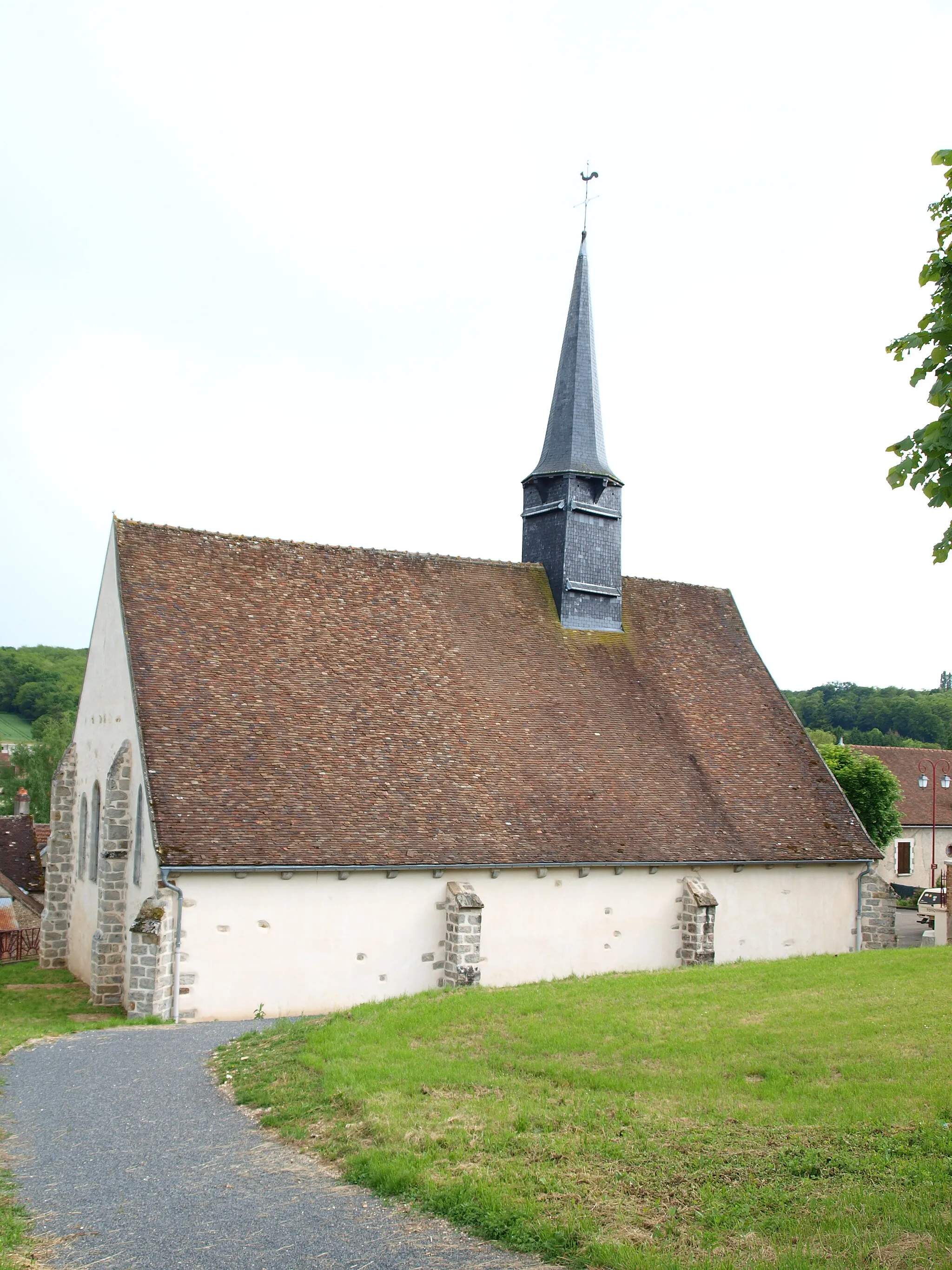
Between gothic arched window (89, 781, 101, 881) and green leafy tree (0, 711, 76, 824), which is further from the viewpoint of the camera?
green leafy tree (0, 711, 76, 824)

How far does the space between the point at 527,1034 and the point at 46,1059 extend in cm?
520

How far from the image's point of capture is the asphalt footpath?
5.84 metres

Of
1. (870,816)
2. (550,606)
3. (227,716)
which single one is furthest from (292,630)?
(870,816)

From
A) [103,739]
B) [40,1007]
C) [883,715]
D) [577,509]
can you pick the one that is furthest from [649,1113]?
[883,715]

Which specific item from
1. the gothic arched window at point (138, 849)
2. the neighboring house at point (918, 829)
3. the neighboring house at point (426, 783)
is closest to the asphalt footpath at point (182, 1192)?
the neighboring house at point (426, 783)

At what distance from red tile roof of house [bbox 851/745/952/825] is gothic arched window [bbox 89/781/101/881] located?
3207 cm

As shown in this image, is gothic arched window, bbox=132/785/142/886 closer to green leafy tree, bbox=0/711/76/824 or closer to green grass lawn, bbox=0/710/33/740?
green leafy tree, bbox=0/711/76/824

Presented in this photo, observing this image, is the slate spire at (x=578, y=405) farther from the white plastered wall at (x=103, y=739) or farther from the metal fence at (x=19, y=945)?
the metal fence at (x=19, y=945)

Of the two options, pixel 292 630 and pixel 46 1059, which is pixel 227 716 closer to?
pixel 292 630

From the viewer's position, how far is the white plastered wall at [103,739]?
16031mm

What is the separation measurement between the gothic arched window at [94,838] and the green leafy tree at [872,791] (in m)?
20.8

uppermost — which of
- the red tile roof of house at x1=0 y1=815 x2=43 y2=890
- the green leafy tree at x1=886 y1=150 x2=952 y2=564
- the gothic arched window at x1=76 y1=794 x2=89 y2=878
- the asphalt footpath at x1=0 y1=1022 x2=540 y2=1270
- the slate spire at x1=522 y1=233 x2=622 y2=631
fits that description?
the slate spire at x1=522 y1=233 x2=622 y2=631

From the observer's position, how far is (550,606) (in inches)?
837

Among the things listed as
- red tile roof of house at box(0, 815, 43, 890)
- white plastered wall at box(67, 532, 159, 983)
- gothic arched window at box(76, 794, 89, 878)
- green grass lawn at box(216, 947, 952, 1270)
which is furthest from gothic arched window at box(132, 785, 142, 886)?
red tile roof of house at box(0, 815, 43, 890)
